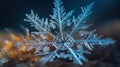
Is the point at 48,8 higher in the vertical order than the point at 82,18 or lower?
higher

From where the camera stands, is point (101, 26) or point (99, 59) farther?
point (101, 26)

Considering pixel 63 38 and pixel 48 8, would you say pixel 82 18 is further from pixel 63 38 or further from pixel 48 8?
pixel 48 8

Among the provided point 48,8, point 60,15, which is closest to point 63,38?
point 60,15

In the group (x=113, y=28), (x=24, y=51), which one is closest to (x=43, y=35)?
(x=24, y=51)

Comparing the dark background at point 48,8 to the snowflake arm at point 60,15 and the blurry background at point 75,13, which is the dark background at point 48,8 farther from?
the snowflake arm at point 60,15

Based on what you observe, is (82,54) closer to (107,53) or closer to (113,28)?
(107,53)

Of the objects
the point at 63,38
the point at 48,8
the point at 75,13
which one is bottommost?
the point at 63,38

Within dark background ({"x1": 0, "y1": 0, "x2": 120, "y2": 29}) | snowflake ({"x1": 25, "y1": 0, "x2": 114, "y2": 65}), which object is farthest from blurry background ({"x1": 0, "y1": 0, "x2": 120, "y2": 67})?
snowflake ({"x1": 25, "y1": 0, "x2": 114, "y2": 65})
